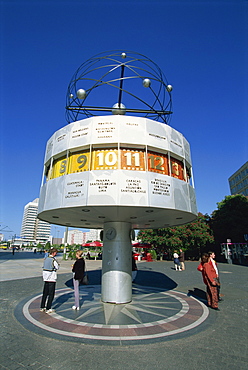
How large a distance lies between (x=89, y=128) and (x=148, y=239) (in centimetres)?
3175

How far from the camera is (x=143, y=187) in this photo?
759cm

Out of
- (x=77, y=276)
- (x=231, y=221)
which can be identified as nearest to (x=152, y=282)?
(x=77, y=276)

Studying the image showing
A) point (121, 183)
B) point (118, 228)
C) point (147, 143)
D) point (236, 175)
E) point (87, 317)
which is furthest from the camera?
point (236, 175)

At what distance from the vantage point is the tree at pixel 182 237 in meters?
34.6

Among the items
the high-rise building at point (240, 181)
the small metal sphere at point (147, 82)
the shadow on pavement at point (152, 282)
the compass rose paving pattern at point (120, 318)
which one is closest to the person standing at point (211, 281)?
the compass rose paving pattern at point (120, 318)

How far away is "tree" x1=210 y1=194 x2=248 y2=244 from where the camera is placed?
3488 centimetres

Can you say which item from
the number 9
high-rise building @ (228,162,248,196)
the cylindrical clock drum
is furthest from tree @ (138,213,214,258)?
high-rise building @ (228,162,248,196)

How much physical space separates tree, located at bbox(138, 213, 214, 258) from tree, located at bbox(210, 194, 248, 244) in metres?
2.03

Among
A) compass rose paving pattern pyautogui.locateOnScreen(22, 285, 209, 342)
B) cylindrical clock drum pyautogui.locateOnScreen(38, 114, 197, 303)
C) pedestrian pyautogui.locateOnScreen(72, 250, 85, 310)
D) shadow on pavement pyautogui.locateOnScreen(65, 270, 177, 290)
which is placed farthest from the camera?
shadow on pavement pyautogui.locateOnScreen(65, 270, 177, 290)

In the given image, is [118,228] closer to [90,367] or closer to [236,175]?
[90,367]

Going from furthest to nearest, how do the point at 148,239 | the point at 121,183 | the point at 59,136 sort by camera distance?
the point at 148,239, the point at 59,136, the point at 121,183

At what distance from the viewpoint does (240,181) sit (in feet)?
246

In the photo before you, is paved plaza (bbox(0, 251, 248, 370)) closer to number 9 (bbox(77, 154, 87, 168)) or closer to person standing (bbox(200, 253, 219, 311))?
person standing (bbox(200, 253, 219, 311))

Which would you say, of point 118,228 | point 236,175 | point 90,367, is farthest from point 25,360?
point 236,175
